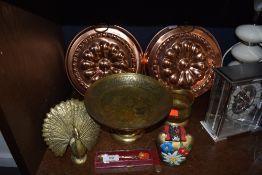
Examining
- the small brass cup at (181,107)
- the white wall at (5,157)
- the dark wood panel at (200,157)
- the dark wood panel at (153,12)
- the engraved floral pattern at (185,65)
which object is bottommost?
the white wall at (5,157)

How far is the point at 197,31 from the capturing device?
37.4 inches

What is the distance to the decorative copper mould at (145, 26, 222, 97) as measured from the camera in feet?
3.09

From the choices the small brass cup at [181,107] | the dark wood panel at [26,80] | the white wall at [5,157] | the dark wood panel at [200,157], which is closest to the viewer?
the dark wood panel at [26,80]

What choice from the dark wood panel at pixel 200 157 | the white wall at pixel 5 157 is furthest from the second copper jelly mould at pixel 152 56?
the white wall at pixel 5 157

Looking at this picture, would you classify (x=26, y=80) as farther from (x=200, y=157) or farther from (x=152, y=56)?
(x=200, y=157)

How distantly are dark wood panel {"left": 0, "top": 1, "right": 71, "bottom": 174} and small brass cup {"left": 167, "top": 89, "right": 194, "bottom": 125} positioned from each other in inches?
15.6

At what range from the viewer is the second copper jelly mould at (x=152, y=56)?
0.94 m

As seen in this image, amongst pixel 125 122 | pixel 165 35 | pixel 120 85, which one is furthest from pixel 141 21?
pixel 125 122

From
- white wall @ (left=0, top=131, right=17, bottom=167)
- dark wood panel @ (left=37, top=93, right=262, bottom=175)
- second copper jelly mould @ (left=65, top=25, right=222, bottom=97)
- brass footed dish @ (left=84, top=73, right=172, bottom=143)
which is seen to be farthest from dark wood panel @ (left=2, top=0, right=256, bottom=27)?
white wall @ (left=0, top=131, right=17, bottom=167)

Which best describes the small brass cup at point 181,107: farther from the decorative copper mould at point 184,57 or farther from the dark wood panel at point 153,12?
the dark wood panel at point 153,12

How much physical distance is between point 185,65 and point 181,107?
0.16 meters

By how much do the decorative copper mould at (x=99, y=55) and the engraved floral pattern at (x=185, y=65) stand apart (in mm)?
105

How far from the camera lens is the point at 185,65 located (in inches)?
37.9

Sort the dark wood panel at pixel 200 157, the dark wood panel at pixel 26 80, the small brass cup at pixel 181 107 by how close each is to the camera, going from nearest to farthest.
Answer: the dark wood panel at pixel 26 80, the dark wood panel at pixel 200 157, the small brass cup at pixel 181 107
